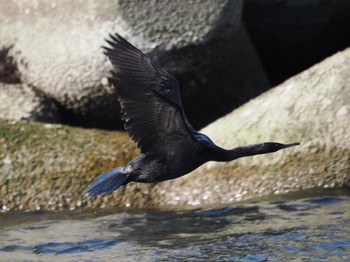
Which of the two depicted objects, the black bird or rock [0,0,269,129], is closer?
the black bird

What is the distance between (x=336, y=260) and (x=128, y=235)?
158 centimetres

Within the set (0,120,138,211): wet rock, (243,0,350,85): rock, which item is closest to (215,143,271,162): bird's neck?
(0,120,138,211): wet rock

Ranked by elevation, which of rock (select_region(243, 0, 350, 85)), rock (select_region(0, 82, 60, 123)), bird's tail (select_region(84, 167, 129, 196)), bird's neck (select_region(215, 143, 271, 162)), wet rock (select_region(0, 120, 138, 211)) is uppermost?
rock (select_region(243, 0, 350, 85))

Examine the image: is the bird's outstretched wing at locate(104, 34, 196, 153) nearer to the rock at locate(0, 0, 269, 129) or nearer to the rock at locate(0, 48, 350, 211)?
the rock at locate(0, 48, 350, 211)

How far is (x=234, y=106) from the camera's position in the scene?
9188 mm

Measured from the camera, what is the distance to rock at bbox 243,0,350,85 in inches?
379

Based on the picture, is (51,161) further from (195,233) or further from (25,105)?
(195,233)

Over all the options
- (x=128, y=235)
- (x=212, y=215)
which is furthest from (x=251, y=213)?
(x=128, y=235)

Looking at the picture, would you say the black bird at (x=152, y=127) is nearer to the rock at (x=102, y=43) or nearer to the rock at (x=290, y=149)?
the rock at (x=290, y=149)

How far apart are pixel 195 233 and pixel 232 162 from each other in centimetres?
91

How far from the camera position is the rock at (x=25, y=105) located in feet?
27.6

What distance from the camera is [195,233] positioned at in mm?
6992

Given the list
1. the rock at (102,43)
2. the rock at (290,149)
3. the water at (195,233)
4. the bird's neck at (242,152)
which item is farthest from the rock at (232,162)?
the bird's neck at (242,152)

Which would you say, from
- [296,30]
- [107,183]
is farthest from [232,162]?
[296,30]
